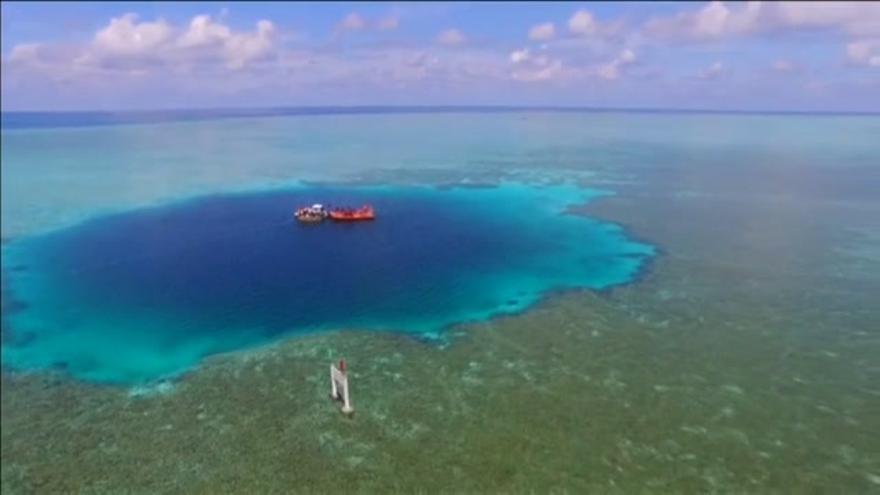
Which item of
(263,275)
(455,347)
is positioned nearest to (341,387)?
(455,347)

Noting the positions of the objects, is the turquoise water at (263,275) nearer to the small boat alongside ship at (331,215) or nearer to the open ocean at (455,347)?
the open ocean at (455,347)

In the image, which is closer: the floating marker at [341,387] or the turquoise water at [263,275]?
the floating marker at [341,387]

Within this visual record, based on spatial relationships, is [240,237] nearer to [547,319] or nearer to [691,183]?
[547,319]

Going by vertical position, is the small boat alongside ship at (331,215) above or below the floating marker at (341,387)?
above

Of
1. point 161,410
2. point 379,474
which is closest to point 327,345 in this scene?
point 161,410

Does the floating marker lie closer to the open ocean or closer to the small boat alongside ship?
the open ocean

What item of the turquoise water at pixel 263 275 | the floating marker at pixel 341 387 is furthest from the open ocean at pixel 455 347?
the floating marker at pixel 341 387
